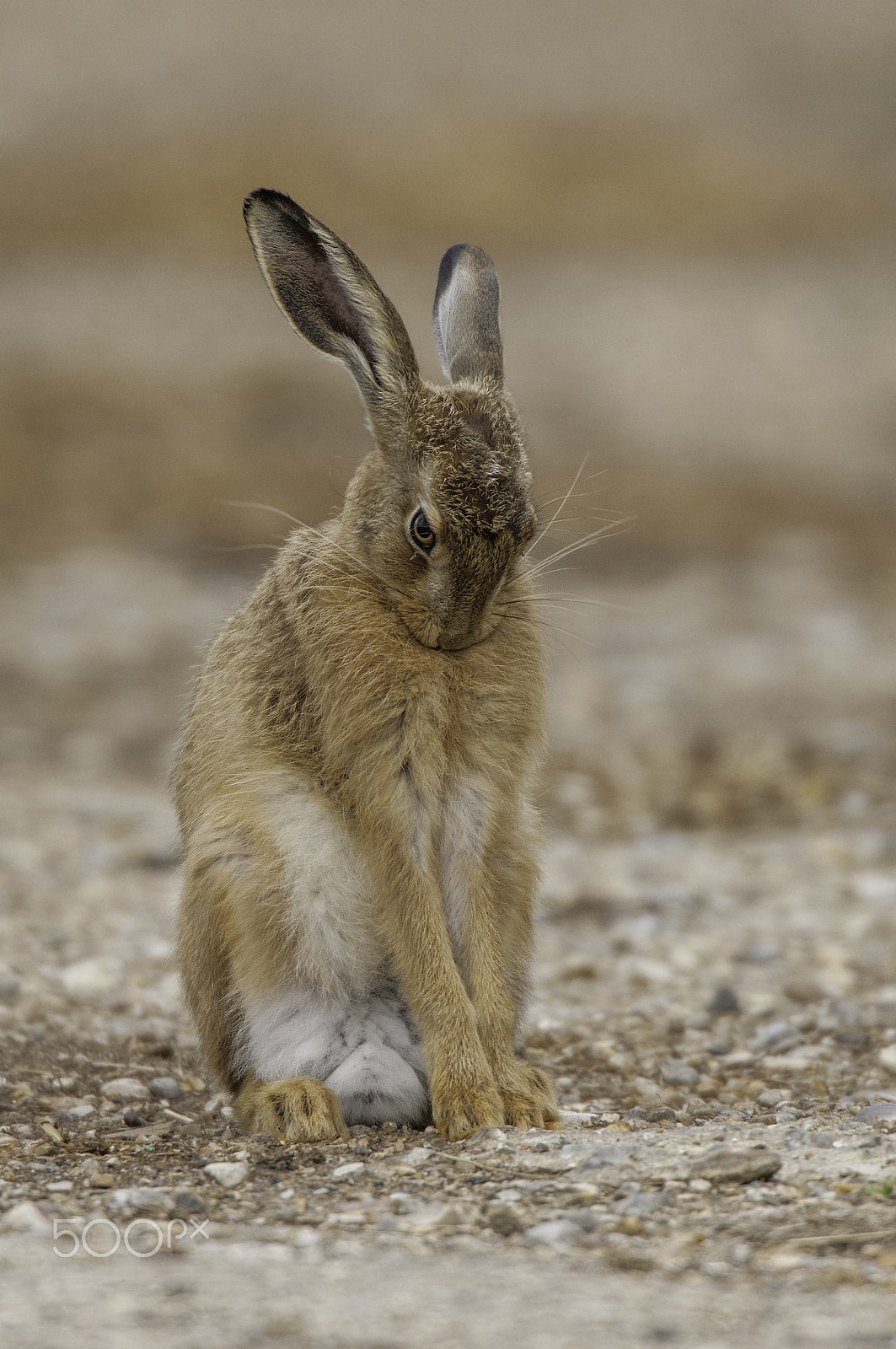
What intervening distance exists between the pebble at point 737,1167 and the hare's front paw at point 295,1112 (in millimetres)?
1199

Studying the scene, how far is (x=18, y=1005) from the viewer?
22.8 ft

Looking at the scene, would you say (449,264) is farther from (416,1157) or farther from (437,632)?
(416,1157)

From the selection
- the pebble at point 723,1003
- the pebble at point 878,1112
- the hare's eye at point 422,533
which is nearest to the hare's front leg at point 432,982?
the hare's eye at point 422,533

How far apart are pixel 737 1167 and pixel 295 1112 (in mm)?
1420

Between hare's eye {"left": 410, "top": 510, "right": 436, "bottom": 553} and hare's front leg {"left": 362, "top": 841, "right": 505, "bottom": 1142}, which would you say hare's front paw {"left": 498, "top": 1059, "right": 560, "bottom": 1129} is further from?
hare's eye {"left": 410, "top": 510, "right": 436, "bottom": 553}

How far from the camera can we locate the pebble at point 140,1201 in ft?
13.8

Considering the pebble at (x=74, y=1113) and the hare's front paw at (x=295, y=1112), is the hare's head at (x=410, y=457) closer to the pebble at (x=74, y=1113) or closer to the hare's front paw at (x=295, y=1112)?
the hare's front paw at (x=295, y=1112)

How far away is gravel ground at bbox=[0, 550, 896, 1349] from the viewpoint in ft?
11.3

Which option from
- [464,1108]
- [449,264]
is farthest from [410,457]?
[464,1108]

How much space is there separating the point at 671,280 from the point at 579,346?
3716mm

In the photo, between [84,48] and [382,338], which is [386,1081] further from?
[84,48]

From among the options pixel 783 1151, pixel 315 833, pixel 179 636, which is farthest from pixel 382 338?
pixel 179 636

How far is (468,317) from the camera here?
5.97m

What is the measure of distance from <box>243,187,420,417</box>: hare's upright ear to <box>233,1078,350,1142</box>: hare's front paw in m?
2.22
